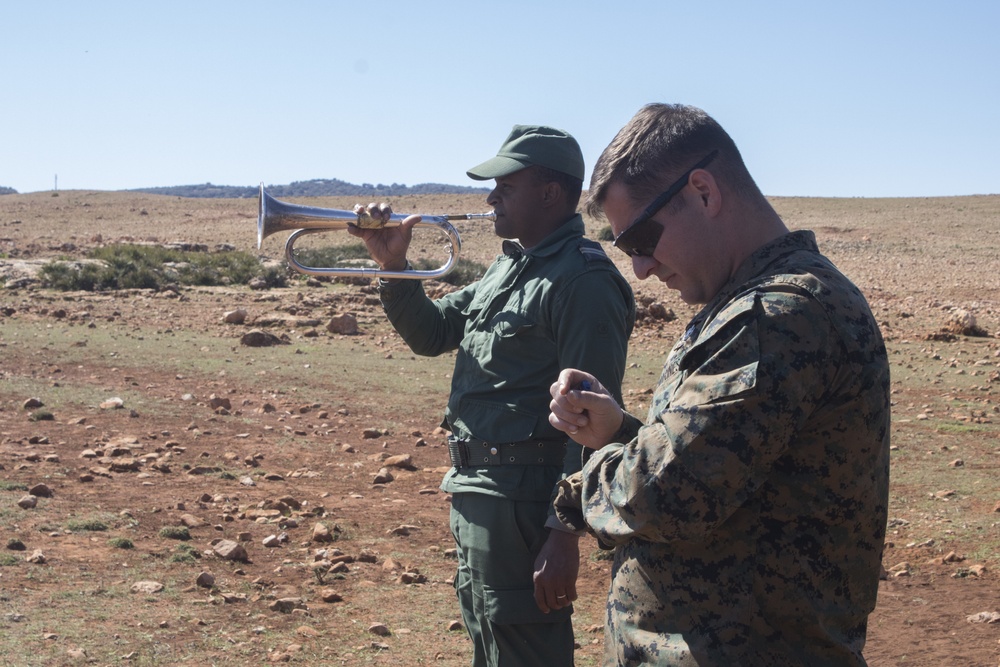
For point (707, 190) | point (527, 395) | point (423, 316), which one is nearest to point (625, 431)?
point (707, 190)

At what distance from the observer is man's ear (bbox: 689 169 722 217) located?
6.30ft

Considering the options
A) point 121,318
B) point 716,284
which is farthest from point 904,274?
point 716,284

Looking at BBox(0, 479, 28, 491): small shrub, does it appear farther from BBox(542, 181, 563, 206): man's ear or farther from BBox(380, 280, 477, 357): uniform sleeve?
BBox(542, 181, 563, 206): man's ear

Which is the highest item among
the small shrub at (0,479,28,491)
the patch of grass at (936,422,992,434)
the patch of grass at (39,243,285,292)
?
the patch of grass at (936,422,992,434)

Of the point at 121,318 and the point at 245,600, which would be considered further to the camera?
the point at 121,318

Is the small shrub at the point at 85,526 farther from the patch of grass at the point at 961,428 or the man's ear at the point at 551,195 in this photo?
the patch of grass at the point at 961,428

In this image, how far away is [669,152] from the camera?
1.95 metres

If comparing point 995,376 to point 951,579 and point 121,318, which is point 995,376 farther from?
point 121,318

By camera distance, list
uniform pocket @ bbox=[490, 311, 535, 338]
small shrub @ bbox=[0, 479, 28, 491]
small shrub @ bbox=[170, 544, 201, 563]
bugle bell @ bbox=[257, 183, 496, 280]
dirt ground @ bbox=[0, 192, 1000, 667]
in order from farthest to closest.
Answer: small shrub @ bbox=[0, 479, 28, 491] → small shrub @ bbox=[170, 544, 201, 563] → dirt ground @ bbox=[0, 192, 1000, 667] → bugle bell @ bbox=[257, 183, 496, 280] → uniform pocket @ bbox=[490, 311, 535, 338]

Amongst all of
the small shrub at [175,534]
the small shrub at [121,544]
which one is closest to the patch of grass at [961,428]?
the small shrub at [175,534]

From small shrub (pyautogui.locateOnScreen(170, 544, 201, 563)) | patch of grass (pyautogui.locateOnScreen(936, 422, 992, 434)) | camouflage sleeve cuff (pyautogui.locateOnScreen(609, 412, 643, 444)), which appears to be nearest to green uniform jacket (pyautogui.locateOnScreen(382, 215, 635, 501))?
camouflage sleeve cuff (pyautogui.locateOnScreen(609, 412, 643, 444))

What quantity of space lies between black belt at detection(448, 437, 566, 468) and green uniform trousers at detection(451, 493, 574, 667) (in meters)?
0.11

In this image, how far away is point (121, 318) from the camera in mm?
14141

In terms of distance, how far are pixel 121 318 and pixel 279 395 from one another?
5346mm
